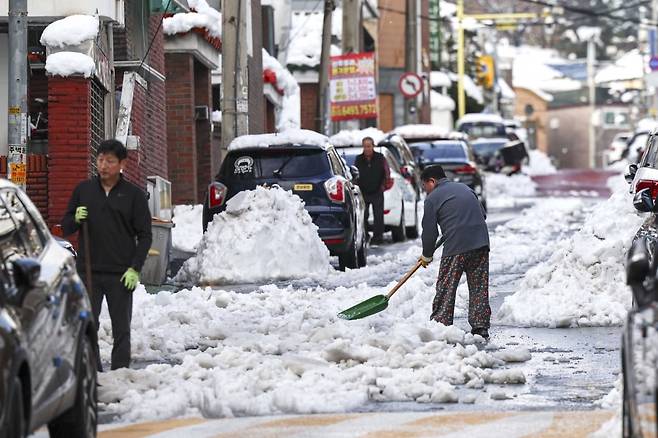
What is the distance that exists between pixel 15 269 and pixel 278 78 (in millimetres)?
32275

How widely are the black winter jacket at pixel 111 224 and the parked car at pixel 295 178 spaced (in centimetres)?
1020

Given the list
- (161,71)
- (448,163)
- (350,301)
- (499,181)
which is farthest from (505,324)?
(499,181)

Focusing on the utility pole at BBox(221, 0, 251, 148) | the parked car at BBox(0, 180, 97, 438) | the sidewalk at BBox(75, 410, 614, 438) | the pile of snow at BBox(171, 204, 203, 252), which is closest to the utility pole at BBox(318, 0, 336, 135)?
the pile of snow at BBox(171, 204, 203, 252)

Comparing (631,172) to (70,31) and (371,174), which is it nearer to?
(70,31)

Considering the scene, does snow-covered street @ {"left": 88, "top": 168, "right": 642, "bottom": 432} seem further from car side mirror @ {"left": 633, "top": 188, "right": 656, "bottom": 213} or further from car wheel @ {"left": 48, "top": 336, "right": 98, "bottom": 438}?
car wheel @ {"left": 48, "top": 336, "right": 98, "bottom": 438}

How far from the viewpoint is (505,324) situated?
16469mm

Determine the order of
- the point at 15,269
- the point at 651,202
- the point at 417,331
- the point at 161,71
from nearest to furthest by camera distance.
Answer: the point at 15,269 < the point at 417,331 < the point at 651,202 < the point at 161,71

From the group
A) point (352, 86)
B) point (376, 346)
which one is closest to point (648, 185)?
point (376, 346)

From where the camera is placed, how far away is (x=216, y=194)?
73.0 feet

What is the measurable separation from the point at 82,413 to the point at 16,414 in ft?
A: 4.77

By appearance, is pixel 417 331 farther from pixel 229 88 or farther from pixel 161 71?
pixel 161 71

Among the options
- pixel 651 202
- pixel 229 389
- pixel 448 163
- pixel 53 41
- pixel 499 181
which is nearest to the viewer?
pixel 229 389

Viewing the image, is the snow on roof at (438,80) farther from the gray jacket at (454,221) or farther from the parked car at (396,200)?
the gray jacket at (454,221)

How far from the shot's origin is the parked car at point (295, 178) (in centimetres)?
2217
